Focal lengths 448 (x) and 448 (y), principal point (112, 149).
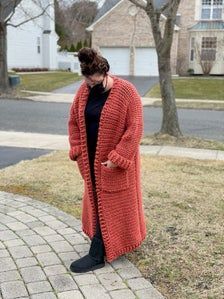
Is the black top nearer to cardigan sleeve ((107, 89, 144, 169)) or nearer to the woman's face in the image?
the woman's face

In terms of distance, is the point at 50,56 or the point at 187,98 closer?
the point at 187,98

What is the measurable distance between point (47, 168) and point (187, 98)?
611 inches

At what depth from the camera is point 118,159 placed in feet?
11.4

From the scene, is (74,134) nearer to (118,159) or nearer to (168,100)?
(118,159)

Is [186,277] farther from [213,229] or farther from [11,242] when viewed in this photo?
[11,242]

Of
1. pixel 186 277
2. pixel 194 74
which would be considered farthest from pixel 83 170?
pixel 194 74

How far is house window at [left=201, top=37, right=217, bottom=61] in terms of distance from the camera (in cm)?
3319

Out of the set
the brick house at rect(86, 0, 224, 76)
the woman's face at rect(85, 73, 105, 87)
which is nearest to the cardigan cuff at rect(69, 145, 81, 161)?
the woman's face at rect(85, 73, 105, 87)

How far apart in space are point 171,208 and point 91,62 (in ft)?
8.15

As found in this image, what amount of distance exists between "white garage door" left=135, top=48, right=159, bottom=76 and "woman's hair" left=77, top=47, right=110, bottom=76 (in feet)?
103

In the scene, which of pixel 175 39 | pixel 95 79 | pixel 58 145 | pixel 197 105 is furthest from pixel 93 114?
pixel 175 39

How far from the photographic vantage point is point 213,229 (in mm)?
4699

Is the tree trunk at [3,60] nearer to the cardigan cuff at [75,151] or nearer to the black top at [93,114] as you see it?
the cardigan cuff at [75,151]

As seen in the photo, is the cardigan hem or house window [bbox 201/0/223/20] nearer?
the cardigan hem
